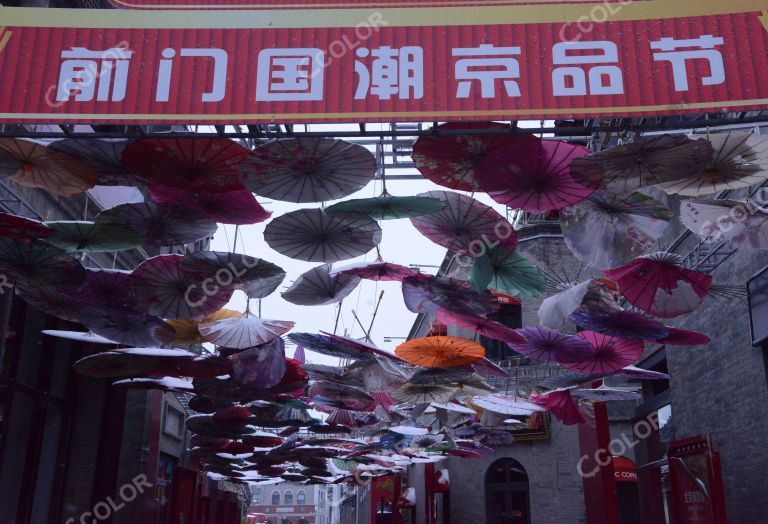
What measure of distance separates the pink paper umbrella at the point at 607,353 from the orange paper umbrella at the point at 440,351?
138 centimetres

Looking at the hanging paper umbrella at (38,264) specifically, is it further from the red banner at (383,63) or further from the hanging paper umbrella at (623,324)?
the hanging paper umbrella at (623,324)

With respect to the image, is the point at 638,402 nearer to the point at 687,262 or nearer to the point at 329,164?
the point at 687,262

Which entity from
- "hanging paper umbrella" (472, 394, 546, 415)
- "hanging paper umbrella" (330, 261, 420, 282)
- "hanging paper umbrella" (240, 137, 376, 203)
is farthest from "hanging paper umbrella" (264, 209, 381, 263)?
"hanging paper umbrella" (472, 394, 546, 415)

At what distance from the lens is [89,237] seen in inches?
290

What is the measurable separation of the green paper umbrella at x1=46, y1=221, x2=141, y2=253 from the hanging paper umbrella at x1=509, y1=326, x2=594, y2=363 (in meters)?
4.82

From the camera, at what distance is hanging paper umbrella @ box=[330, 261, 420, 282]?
304 inches

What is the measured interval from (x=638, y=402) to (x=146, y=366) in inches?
578

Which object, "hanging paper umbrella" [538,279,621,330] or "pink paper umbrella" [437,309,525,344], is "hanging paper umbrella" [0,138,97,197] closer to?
"pink paper umbrella" [437,309,525,344]

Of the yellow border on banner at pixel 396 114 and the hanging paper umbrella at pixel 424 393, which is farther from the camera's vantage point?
the hanging paper umbrella at pixel 424 393

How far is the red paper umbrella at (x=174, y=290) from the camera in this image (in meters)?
7.88

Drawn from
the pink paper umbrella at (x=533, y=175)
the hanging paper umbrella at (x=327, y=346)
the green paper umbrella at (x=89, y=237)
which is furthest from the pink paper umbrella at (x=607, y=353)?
the green paper umbrella at (x=89, y=237)

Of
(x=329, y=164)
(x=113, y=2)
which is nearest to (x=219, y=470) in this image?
(x=113, y=2)

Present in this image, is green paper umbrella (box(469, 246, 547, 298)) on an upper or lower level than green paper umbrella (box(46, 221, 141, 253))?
lower

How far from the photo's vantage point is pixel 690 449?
9.38m
